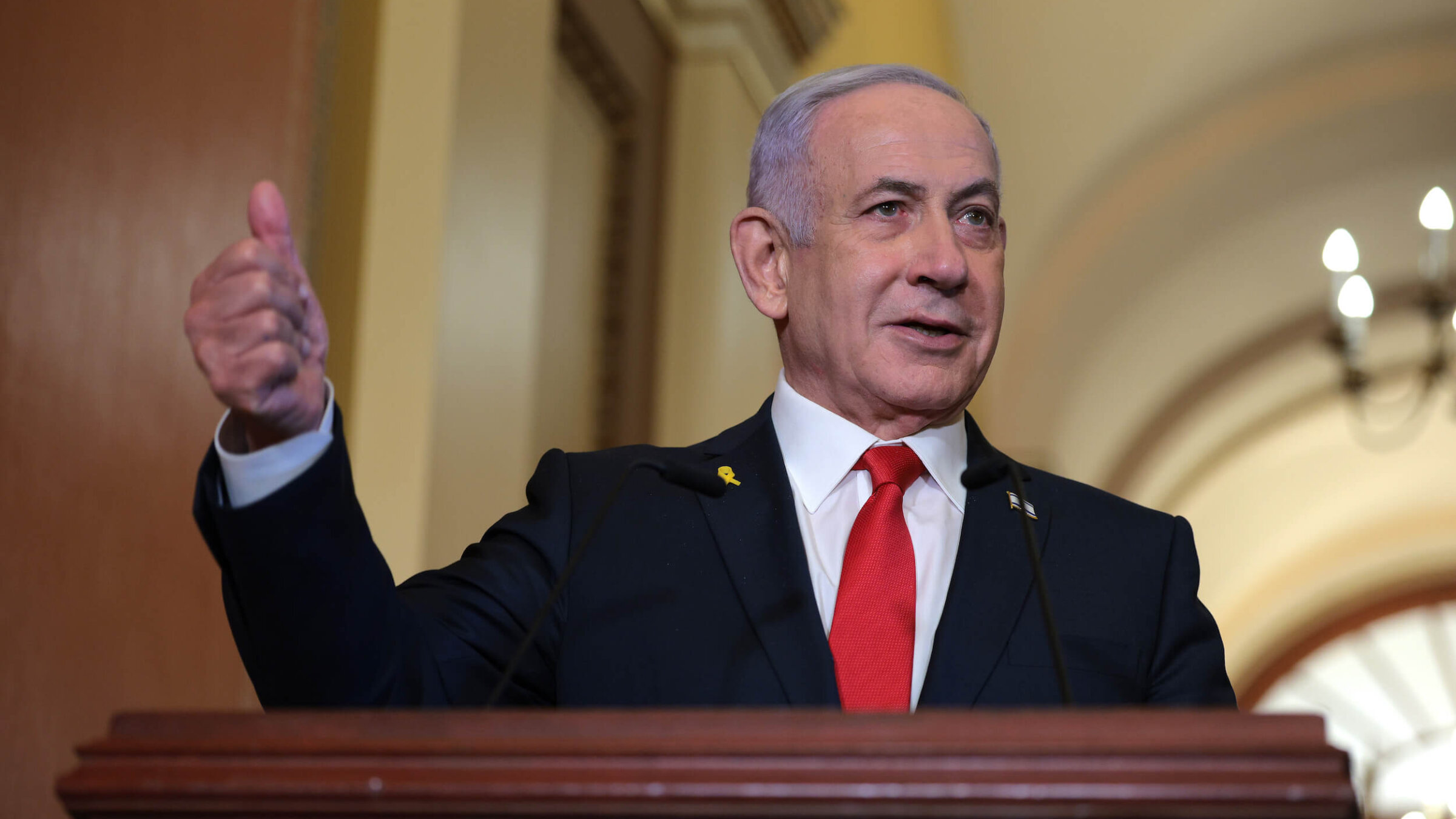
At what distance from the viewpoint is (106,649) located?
206cm

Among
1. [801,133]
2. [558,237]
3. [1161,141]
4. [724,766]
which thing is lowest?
[724,766]

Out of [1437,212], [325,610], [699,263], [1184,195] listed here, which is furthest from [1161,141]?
[325,610]

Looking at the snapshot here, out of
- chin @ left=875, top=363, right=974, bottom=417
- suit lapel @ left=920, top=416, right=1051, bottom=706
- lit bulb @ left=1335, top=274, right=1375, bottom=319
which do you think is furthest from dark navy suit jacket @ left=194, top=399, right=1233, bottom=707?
lit bulb @ left=1335, top=274, right=1375, bottom=319

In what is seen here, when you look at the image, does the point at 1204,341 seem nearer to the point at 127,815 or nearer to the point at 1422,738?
the point at 1422,738

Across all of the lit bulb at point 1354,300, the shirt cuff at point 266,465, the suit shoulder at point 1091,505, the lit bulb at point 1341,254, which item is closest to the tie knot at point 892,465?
the suit shoulder at point 1091,505

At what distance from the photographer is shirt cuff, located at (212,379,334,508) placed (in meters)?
1.35

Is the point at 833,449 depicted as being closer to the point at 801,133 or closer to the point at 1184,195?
the point at 801,133

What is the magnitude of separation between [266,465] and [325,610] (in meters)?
0.15

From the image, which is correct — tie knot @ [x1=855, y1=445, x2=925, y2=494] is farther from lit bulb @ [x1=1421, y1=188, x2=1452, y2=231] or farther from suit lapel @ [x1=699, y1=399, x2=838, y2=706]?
lit bulb @ [x1=1421, y1=188, x2=1452, y2=231]

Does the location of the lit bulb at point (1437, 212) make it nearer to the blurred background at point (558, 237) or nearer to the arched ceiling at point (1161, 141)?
the blurred background at point (558, 237)

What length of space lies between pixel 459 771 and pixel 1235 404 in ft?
32.3

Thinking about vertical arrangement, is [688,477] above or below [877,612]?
above

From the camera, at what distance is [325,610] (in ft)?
4.66

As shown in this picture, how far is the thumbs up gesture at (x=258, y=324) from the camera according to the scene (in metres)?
1.25
